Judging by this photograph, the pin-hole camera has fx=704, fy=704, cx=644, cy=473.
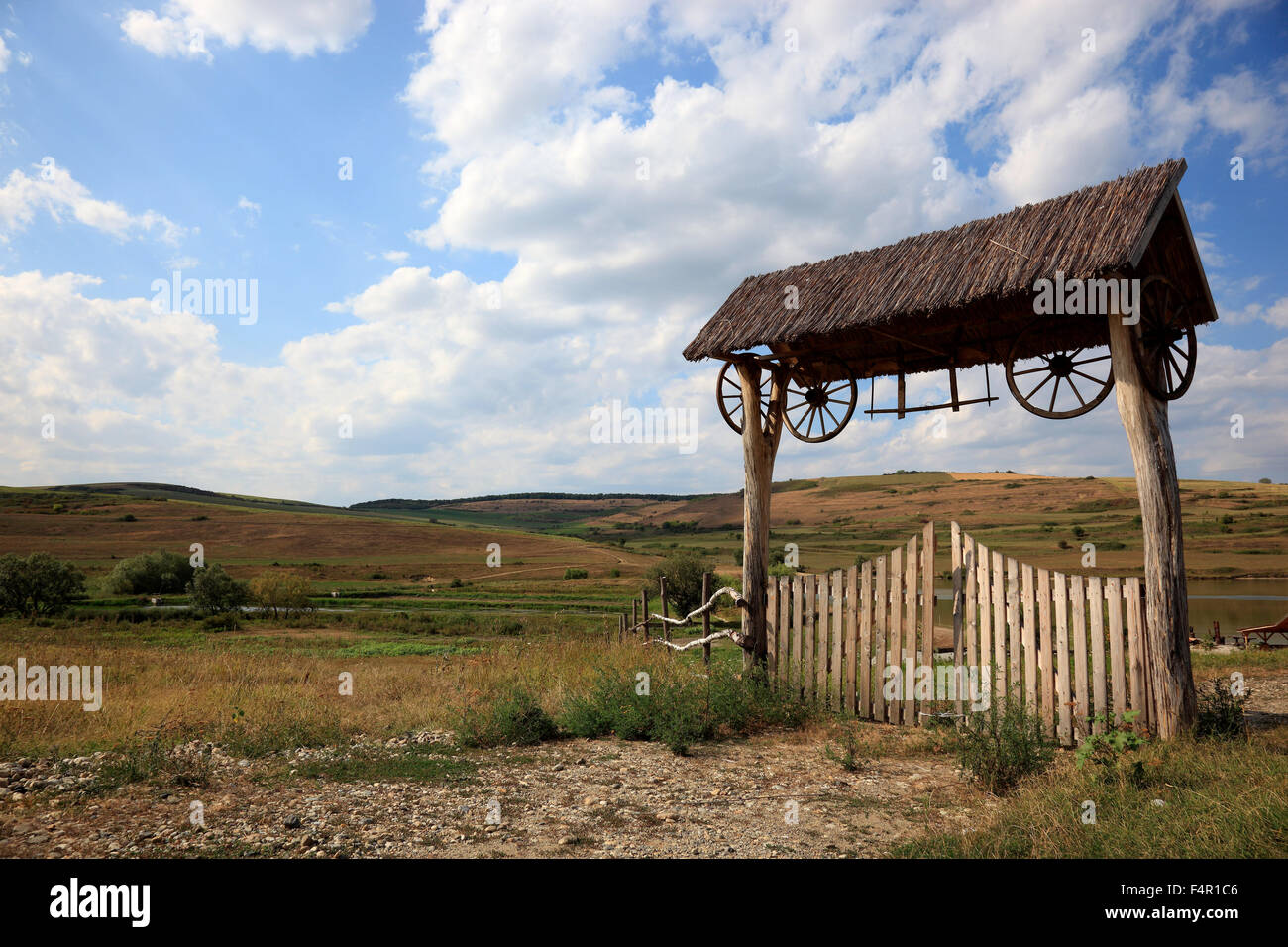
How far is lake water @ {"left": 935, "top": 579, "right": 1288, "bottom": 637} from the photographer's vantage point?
84.9 ft

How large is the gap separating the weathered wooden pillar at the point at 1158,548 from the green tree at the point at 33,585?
1925 inches

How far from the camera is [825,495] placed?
83000 millimetres

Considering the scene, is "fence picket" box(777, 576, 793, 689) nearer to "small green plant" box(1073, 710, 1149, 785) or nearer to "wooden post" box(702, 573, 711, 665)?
"wooden post" box(702, 573, 711, 665)

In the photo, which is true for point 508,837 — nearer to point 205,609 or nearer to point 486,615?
point 486,615

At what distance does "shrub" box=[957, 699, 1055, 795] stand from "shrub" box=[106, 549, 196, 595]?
59967 millimetres

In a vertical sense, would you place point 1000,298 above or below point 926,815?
above

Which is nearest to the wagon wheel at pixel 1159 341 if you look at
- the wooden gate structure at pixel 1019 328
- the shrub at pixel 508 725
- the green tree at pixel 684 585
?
the wooden gate structure at pixel 1019 328

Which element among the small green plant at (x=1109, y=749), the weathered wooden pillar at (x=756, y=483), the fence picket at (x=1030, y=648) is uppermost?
the weathered wooden pillar at (x=756, y=483)

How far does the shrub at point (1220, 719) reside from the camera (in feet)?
21.3

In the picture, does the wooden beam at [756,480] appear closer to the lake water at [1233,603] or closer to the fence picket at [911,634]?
the fence picket at [911,634]

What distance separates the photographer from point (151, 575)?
55125 mm
